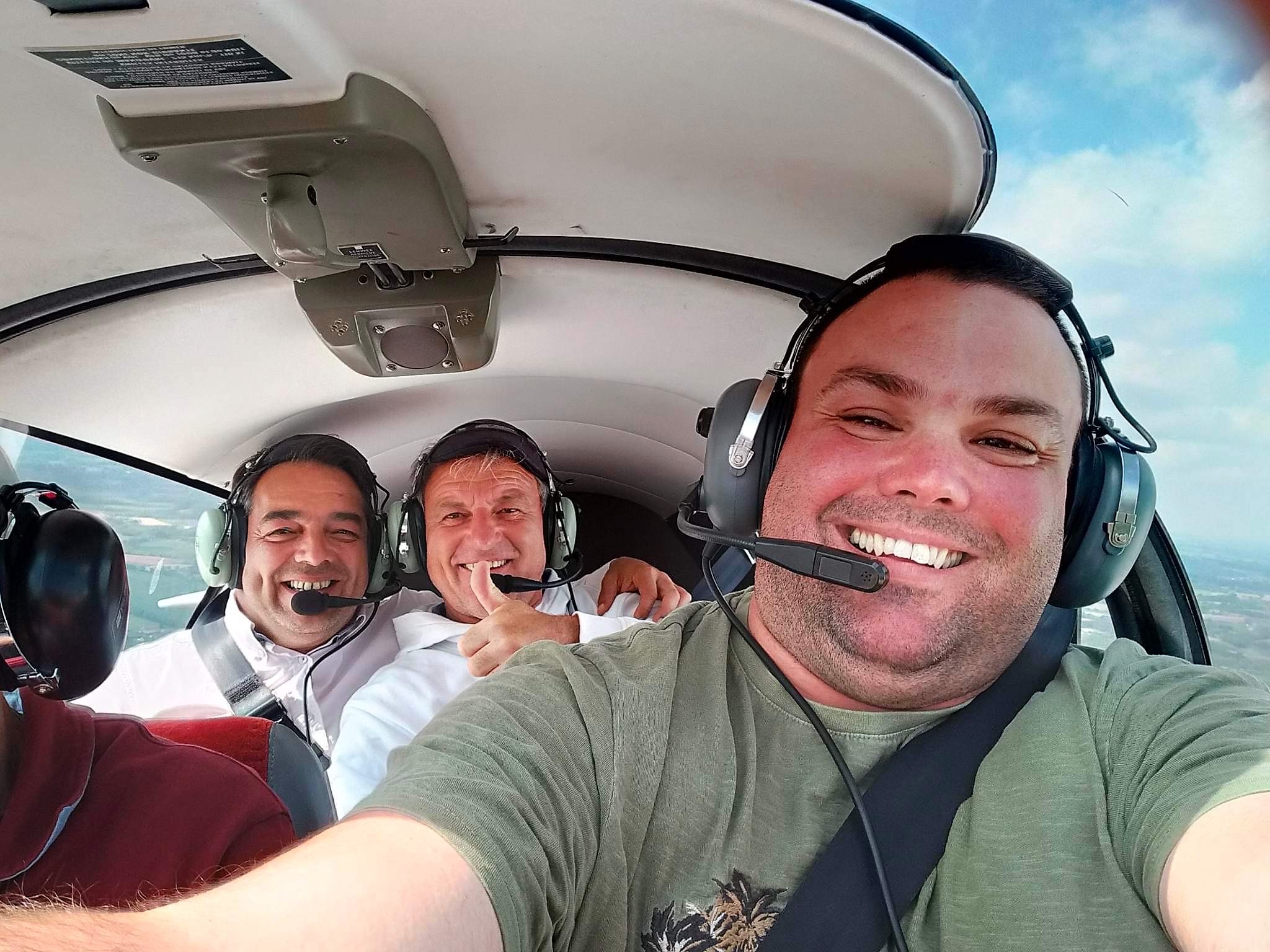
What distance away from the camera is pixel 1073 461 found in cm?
119

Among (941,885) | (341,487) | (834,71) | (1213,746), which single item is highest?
(834,71)

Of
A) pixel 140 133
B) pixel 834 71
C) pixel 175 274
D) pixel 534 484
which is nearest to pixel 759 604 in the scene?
pixel 834 71

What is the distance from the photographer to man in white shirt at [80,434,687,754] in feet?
5.97

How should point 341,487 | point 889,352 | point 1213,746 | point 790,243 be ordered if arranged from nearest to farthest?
point 1213,746 < point 889,352 < point 790,243 < point 341,487

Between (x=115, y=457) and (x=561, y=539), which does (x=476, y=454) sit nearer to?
(x=561, y=539)

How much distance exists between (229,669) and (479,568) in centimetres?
62

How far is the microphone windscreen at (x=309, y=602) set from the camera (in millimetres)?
1829

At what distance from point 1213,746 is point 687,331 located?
45.9 inches

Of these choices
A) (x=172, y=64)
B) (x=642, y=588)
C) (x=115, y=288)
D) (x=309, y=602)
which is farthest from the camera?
(x=642, y=588)

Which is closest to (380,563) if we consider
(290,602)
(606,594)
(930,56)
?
(290,602)

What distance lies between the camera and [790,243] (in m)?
1.33

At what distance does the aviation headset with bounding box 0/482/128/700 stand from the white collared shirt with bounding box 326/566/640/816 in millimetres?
501

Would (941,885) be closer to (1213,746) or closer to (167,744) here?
(1213,746)

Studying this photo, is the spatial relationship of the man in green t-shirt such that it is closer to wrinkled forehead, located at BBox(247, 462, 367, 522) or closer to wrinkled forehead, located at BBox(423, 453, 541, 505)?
wrinkled forehead, located at BBox(423, 453, 541, 505)
